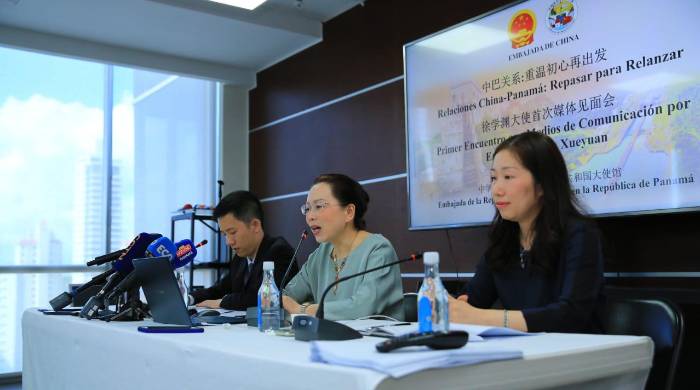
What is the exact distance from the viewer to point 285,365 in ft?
3.58

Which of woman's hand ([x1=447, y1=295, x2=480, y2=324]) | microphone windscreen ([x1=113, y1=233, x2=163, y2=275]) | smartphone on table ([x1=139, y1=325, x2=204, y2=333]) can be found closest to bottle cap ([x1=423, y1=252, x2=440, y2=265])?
woman's hand ([x1=447, y1=295, x2=480, y2=324])

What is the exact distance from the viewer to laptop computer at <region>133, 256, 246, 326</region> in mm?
1927

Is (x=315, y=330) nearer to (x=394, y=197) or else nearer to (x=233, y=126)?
(x=394, y=197)

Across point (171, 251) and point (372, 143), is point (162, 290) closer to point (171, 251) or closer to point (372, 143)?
point (171, 251)

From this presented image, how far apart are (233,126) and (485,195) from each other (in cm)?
294

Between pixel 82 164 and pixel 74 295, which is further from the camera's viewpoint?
pixel 82 164

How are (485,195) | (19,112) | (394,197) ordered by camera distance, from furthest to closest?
(19,112)
(394,197)
(485,195)

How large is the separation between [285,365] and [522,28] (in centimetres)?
243

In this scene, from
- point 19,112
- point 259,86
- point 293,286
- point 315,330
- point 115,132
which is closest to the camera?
point 315,330

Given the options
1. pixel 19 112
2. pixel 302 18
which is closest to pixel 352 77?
pixel 302 18

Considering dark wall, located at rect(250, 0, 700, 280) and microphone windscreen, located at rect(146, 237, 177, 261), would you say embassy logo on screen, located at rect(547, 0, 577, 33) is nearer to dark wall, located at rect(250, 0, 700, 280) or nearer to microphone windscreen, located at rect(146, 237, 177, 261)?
dark wall, located at rect(250, 0, 700, 280)

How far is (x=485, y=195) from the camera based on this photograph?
3240 mm

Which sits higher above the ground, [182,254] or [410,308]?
[182,254]

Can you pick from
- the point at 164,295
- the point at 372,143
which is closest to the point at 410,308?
the point at 164,295
